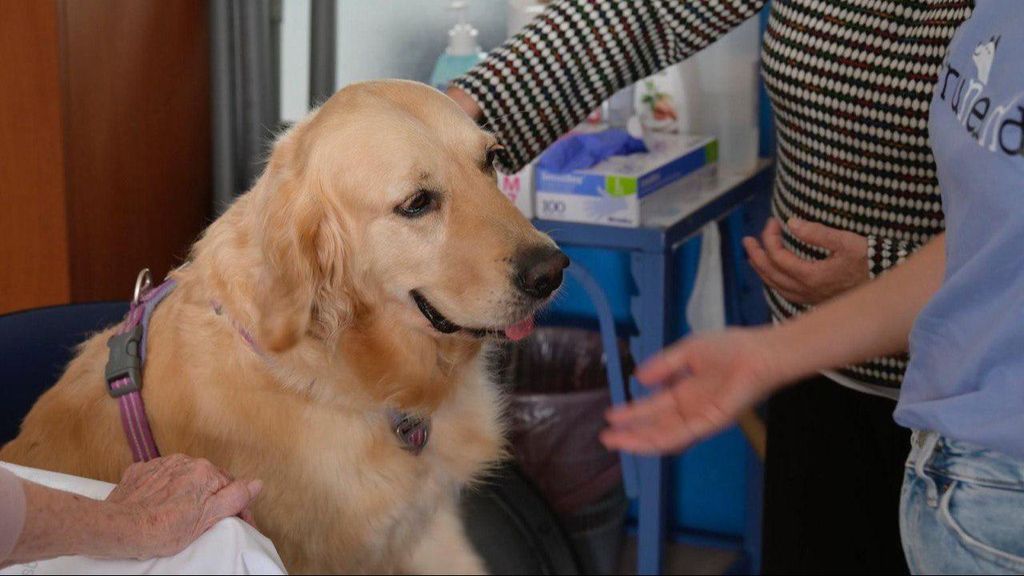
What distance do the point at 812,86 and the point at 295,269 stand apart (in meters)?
0.66

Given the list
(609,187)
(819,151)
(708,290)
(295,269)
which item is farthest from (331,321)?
(708,290)

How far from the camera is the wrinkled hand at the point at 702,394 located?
96cm

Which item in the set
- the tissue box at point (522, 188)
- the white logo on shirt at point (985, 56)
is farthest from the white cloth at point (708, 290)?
the white logo on shirt at point (985, 56)

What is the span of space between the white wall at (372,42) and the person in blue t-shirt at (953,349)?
1.73 m

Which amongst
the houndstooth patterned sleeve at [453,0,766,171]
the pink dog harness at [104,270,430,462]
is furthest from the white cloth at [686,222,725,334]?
the pink dog harness at [104,270,430,462]

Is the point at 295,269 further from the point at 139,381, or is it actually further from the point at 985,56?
the point at 985,56

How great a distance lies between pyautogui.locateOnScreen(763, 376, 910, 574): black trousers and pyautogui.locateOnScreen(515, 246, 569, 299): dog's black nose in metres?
0.42

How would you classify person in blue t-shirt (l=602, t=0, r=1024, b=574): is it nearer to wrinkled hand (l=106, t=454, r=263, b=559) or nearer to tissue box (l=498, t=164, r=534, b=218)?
wrinkled hand (l=106, t=454, r=263, b=559)

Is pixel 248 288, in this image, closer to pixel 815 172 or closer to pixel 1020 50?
pixel 815 172

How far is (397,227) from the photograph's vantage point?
135 centimetres

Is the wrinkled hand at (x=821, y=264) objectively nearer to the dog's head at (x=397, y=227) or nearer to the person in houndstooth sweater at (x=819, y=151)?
the person in houndstooth sweater at (x=819, y=151)

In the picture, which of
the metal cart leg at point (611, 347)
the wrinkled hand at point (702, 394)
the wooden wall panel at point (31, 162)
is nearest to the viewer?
the wrinkled hand at point (702, 394)

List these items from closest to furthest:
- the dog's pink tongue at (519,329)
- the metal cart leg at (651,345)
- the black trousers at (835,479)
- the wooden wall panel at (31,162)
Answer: the dog's pink tongue at (519,329) → the black trousers at (835,479) → the wooden wall panel at (31,162) → the metal cart leg at (651,345)

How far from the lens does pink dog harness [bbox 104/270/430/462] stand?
1.27 m
